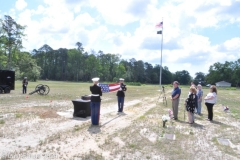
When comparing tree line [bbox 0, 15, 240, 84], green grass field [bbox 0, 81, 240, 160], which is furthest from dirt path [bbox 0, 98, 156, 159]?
tree line [bbox 0, 15, 240, 84]

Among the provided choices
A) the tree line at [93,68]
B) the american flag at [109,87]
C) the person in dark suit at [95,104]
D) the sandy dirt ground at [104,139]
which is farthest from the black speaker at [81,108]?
the tree line at [93,68]

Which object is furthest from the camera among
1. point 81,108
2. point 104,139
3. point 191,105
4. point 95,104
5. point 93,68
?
point 93,68

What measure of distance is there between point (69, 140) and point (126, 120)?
11.8 feet

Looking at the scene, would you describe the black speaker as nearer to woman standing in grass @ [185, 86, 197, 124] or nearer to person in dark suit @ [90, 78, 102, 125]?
person in dark suit @ [90, 78, 102, 125]

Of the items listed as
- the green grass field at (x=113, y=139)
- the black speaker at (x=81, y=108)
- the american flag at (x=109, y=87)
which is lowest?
the green grass field at (x=113, y=139)

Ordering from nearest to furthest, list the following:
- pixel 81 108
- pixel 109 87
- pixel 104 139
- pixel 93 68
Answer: pixel 104 139 < pixel 81 108 < pixel 109 87 < pixel 93 68

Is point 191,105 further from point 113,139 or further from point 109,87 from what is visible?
point 109,87

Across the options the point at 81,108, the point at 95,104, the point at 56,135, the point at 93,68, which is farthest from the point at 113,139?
the point at 93,68

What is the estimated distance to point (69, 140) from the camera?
6.03 meters

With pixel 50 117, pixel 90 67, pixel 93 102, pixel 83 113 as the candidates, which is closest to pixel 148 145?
pixel 93 102

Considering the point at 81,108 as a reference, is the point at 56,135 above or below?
below

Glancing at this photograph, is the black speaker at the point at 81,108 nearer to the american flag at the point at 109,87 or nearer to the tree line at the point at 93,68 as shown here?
the american flag at the point at 109,87

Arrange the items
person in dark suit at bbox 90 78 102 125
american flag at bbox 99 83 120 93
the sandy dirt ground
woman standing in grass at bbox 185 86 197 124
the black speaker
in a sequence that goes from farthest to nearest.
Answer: american flag at bbox 99 83 120 93, the black speaker, woman standing in grass at bbox 185 86 197 124, person in dark suit at bbox 90 78 102 125, the sandy dirt ground

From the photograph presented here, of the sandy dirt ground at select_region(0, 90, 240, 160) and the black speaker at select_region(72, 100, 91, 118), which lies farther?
the black speaker at select_region(72, 100, 91, 118)
